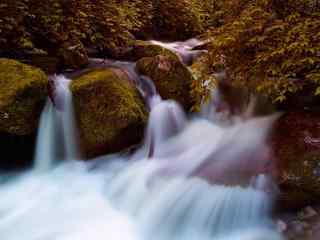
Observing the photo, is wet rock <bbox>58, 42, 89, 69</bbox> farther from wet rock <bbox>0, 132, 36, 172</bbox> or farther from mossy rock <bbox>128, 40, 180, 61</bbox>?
wet rock <bbox>0, 132, 36, 172</bbox>

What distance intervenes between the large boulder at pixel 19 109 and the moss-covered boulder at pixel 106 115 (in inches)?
20.4

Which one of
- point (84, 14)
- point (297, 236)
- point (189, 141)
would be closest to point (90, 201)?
point (189, 141)

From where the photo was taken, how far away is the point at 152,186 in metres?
3.81

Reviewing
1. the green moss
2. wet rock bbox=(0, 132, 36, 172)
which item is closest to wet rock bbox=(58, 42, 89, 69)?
the green moss

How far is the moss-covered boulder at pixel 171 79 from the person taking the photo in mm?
5027

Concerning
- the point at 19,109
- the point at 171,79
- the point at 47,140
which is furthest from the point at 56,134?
the point at 171,79

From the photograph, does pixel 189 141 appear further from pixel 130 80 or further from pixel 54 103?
pixel 54 103

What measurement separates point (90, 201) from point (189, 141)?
1555 millimetres

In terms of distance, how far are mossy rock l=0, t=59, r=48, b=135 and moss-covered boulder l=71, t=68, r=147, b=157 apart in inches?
19.1

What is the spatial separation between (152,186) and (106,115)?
1.07 meters

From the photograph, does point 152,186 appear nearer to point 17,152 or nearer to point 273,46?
point 17,152

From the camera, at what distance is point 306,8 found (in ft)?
11.8

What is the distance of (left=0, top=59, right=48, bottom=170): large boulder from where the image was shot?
3850 mm

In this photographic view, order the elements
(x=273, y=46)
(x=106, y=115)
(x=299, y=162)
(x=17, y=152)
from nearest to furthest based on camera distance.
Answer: (x=299, y=162) → (x=273, y=46) → (x=106, y=115) → (x=17, y=152)
